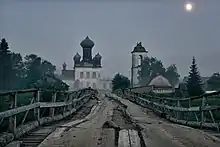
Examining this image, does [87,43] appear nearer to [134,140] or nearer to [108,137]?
[108,137]

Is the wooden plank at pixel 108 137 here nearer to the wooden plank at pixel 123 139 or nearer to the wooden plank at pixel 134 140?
the wooden plank at pixel 123 139

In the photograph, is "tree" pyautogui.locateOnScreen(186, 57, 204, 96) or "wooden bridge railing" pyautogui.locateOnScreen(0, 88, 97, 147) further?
"tree" pyautogui.locateOnScreen(186, 57, 204, 96)

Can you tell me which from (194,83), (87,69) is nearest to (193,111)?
(194,83)

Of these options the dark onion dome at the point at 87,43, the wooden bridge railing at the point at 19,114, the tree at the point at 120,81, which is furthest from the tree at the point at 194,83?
the wooden bridge railing at the point at 19,114

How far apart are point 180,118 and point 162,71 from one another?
124 metres

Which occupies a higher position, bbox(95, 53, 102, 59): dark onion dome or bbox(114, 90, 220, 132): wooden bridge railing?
bbox(95, 53, 102, 59): dark onion dome

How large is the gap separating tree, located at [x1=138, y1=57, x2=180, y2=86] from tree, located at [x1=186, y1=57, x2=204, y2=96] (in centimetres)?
4007

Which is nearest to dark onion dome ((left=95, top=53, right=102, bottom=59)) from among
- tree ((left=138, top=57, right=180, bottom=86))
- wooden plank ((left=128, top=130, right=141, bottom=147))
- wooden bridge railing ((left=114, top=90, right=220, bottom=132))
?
tree ((left=138, top=57, right=180, bottom=86))

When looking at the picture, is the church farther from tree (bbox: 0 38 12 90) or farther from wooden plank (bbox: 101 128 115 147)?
wooden plank (bbox: 101 128 115 147)

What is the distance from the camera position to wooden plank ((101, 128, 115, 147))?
23.5 ft

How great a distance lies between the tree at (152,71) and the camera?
131m

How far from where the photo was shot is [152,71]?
135375 mm

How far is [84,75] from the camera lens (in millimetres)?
139625

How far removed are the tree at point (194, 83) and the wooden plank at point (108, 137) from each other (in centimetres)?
5573
